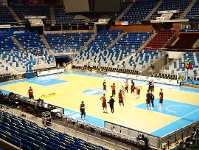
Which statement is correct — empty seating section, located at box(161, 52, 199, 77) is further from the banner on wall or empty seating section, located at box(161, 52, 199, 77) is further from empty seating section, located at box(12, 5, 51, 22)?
empty seating section, located at box(12, 5, 51, 22)

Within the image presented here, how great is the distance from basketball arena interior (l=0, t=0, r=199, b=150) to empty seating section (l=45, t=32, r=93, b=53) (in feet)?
0.49

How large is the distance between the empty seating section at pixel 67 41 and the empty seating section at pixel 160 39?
35.6 ft

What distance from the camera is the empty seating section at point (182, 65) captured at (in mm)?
29495

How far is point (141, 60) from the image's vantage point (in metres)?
34.6

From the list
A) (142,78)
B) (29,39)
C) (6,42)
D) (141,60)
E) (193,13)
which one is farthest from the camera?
(29,39)

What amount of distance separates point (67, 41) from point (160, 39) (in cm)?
1418

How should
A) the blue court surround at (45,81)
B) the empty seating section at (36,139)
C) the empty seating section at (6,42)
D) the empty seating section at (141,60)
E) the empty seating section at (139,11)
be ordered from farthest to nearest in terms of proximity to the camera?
1. the empty seating section at (139,11)
2. the empty seating section at (6,42)
3. the empty seating section at (141,60)
4. the blue court surround at (45,81)
5. the empty seating section at (36,139)

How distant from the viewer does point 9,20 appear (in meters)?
44.0

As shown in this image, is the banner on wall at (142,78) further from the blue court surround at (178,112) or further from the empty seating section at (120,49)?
the blue court surround at (178,112)

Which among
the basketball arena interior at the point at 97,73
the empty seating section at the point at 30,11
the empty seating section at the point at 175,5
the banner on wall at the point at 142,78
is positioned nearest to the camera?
the basketball arena interior at the point at 97,73

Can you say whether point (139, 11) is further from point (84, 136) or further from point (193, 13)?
point (84, 136)

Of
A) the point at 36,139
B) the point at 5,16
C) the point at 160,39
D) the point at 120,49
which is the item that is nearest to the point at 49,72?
the point at 120,49

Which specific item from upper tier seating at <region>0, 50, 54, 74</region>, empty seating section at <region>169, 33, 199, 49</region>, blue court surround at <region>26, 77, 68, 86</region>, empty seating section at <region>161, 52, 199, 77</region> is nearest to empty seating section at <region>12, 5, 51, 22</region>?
upper tier seating at <region>0, 50, 54, 74</region>

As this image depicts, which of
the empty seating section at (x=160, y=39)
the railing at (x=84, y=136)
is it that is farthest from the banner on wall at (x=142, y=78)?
the railing at (x=84, y=136)
